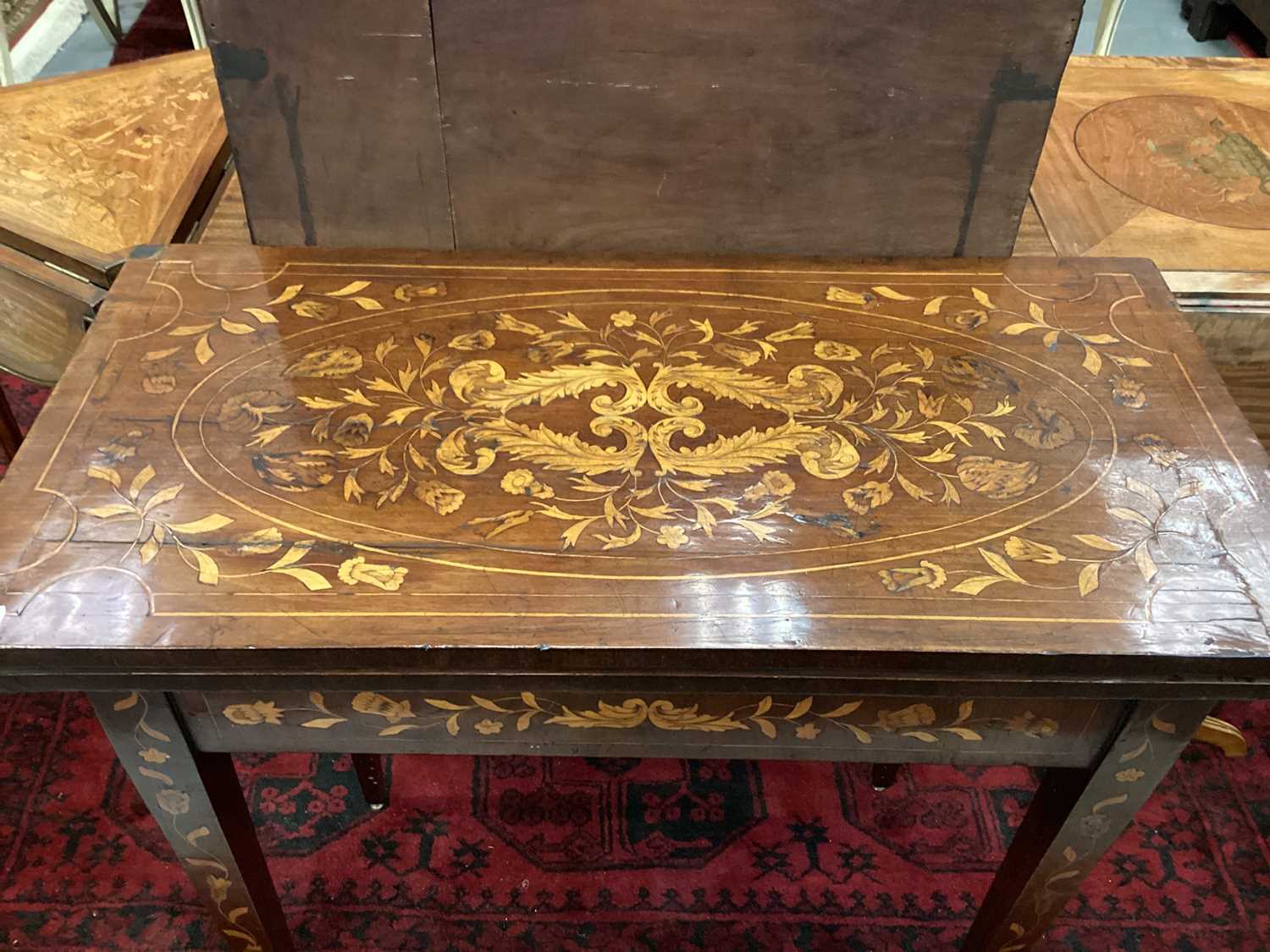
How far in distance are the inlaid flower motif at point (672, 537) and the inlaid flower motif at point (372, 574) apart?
23 centimetres

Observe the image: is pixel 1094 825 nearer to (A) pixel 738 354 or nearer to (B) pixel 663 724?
(B) pixel 663 724

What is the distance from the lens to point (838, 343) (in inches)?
46.7

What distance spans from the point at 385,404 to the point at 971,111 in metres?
0.73

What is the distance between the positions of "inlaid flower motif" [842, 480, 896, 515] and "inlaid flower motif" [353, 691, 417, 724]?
18.0 inches

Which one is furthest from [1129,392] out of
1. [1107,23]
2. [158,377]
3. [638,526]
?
[1107,23]

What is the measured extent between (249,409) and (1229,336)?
4.38 feet

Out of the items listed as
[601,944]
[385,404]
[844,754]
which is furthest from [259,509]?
[601,944]

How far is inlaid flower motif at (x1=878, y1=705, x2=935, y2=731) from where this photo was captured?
989 millimetres

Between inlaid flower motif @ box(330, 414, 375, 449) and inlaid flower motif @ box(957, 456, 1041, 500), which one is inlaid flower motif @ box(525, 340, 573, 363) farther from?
inlaid flower motif @ box(957, 456, 1041, 500)

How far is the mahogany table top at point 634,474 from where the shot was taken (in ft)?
2.91

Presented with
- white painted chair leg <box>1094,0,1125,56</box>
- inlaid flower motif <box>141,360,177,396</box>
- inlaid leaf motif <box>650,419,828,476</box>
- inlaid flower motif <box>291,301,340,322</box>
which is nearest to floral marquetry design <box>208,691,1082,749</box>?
inlaid leaf motif <box>650,419,828,476</box>

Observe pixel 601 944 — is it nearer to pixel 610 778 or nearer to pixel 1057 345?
pixel 610 778

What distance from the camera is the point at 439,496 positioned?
1.00 meters

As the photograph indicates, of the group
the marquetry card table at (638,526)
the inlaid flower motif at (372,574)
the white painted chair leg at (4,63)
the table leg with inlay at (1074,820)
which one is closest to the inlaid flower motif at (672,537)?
the marquetry card table at (638,526)
